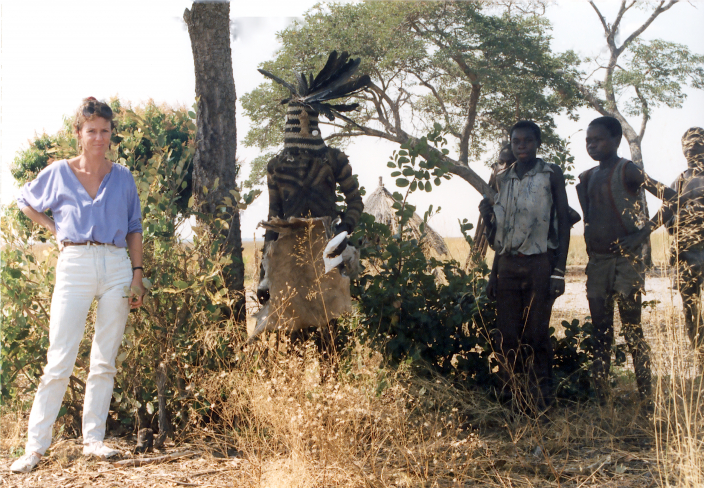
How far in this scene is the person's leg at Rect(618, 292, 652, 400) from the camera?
3.81 metres

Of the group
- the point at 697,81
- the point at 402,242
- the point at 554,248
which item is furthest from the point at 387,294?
the point at 697,81

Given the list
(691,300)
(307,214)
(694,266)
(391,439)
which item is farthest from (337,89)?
(691,300)

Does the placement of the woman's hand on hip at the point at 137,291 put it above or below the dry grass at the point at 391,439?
above

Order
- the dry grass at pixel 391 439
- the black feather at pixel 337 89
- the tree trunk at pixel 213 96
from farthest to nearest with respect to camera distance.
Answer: the tree trunk at pixel 213 96 < the black feather at pixel 337 89 < the dry grass at pixel 391 439

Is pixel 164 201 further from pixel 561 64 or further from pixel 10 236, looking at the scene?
pixel 561 64

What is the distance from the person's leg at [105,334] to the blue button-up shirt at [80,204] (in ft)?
0.40

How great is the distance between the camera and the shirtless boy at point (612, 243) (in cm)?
378

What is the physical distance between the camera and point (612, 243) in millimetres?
3826

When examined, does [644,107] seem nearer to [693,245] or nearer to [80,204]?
[693,245]

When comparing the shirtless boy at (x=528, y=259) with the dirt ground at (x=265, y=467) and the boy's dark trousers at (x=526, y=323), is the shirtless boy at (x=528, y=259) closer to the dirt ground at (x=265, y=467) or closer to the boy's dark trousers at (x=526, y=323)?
the boy's dark trousers at (x=526, y=323)

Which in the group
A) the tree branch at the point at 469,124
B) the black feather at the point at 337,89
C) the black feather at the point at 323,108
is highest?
the tree branch at the point at 469,124

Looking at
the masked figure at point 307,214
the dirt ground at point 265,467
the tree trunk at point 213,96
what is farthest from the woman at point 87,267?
the tree trunk at point 213,96

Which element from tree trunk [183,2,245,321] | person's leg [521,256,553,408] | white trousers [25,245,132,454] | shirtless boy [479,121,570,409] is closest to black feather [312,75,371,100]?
tree trunk [183,2,245,321]

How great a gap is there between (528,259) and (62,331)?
2771 millimetres
